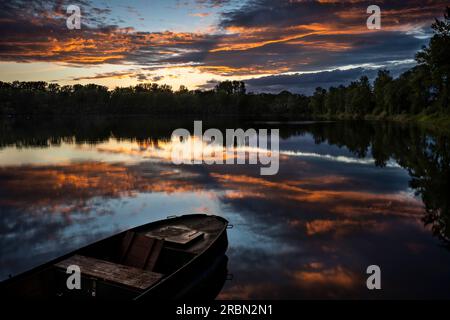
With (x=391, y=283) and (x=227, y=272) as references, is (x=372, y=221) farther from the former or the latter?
(x=227, y=272)

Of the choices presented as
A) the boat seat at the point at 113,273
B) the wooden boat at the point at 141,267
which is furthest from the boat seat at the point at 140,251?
the boat seat at the point at 113,273

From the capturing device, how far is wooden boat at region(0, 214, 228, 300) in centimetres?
1080

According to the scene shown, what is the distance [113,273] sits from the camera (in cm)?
1160

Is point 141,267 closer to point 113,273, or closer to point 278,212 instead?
point 113,273

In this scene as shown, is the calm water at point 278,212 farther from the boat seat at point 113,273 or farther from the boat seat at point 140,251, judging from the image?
the boat seat at point 113,273

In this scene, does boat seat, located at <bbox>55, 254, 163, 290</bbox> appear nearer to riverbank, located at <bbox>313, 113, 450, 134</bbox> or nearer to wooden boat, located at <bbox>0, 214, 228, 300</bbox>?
wooden boat, located at <bbox>0, 214, 228, 300</bbox>

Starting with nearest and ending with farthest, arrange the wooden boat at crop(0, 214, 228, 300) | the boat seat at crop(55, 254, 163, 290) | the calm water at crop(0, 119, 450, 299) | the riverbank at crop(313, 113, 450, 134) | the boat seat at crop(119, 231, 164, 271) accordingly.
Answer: the wooden boat at crop(0, 214, 228, 300) → the boat seat at crop(55, 254, 163, 290) → the boat seat at crop(119, 231, 164, 271) → the calm water at crop(0, 119, 450, 299) → the riverbank at crop(313, 113, 450, 134)

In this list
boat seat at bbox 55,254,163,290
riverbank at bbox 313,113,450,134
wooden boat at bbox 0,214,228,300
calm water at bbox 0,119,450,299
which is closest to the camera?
wooden boat at bbox 0,214,228,300

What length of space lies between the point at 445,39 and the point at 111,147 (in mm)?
63954

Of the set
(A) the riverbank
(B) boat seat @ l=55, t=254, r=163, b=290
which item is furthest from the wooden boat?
(A) the riverbank

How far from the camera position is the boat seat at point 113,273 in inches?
436

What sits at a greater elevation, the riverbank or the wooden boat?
the riverbank

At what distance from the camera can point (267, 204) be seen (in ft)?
84.1
